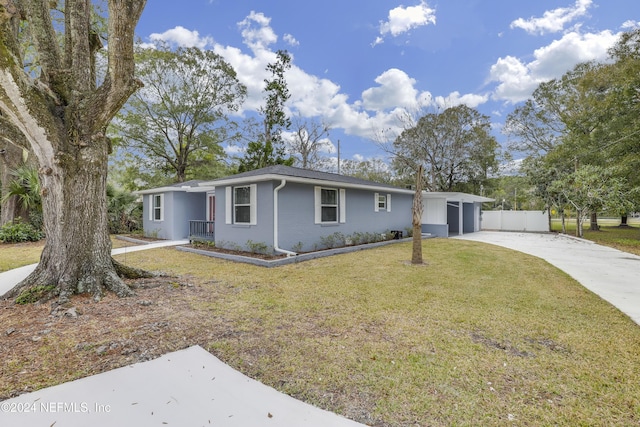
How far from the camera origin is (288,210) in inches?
347

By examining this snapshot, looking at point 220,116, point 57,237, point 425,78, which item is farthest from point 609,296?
point 220,116

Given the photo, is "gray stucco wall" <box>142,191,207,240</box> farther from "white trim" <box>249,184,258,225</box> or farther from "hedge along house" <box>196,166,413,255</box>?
"white trim" <box>249,184,258,225</box>

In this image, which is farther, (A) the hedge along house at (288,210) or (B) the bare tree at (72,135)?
(A) the hedge along house at (288,210)

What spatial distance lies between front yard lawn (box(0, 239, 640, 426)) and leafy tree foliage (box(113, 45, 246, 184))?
17259mm

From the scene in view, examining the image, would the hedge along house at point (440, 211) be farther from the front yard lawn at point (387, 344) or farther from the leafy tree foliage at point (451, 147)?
the front yard lawn at point (387, 344)

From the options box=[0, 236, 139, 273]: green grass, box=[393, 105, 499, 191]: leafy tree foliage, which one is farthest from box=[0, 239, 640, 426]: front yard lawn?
box=[393, 105, 499, 191]: leafy tree foliage

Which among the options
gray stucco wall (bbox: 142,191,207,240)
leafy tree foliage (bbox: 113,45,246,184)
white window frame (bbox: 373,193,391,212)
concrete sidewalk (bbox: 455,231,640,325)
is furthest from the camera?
leafy tree foliage (bbox: 113,45,246,184)

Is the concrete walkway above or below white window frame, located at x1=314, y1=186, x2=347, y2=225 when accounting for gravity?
below

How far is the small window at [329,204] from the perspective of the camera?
9.98m

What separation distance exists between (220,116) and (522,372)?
22.0 m

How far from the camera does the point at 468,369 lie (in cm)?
266

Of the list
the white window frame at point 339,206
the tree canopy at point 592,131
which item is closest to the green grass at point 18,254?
the white window frame at point 339,206

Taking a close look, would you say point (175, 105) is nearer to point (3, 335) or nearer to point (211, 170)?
point (211, 170)

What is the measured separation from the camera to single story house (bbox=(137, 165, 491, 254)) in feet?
28.4
